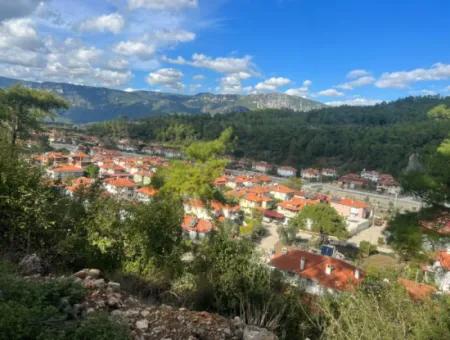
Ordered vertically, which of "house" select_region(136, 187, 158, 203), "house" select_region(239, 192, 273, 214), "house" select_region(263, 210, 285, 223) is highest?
"house" select_region(136, 187, 158, 203)

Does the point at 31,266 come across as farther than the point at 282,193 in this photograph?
No

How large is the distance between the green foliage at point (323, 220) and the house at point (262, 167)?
125 feet

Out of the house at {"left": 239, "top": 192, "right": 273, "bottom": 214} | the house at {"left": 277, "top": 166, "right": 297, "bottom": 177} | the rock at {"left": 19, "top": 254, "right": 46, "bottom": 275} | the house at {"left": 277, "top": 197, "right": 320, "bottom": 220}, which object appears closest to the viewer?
Answer: the rock at {"left": 19, "top": 254, "right": 46, "bottom": 275}

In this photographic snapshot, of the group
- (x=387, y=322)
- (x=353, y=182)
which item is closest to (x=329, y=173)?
(x=353, y=182)

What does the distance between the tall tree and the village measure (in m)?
1.17

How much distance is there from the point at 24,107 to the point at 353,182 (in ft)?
166

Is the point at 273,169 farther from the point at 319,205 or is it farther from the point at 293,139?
the point at 319,205

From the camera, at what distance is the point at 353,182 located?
55.6 metres

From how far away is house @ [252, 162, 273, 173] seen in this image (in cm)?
6475

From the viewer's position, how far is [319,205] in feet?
83.5

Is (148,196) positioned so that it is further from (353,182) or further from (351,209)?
(353,182)

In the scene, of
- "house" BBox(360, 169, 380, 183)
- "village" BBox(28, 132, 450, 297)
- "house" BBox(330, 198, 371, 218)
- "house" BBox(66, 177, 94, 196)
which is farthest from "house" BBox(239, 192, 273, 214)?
"house" BBox(66, 177, 94, 196)

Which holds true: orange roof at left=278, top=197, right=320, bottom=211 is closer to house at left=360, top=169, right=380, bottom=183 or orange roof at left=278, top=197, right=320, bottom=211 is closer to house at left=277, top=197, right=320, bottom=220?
house at left=277, top=197, right=320, bottom=220

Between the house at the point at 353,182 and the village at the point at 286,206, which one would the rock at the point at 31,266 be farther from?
the house at the point at 353,182
